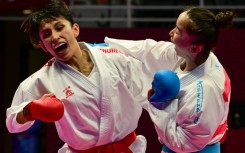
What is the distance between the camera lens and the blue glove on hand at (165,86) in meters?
2.73

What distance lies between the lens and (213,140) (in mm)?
2893

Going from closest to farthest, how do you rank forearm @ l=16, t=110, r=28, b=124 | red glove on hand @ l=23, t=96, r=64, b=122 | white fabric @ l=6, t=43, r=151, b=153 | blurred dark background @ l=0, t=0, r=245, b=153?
red glove on hand @ l=23, t=96, r=64, b=122, forearm @ l=16, t=110, r=28, b=124, white fabric @ l=6, t=43, r=151, b=153, blurred dark background @ l=0, t=0, r=245, b=153

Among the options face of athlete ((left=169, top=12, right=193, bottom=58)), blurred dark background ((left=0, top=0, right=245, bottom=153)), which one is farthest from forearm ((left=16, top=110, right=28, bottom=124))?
blurred dark background ((left=0, top=0, right=245, bottom=153))

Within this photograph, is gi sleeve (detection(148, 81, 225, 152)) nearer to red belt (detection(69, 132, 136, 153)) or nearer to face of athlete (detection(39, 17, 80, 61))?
red belt (detection(69, 132, 136, 153))

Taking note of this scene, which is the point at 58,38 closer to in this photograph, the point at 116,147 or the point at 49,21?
the point at 49,21

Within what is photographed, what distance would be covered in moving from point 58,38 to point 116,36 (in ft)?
8.93

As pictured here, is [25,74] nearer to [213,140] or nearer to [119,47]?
[119,47]

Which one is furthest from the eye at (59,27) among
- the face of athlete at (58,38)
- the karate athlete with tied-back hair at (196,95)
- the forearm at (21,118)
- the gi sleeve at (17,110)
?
the karate athlete with tied-back hair at (196,95)

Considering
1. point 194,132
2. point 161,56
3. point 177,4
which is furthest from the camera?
point 177,4

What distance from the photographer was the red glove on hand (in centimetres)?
270

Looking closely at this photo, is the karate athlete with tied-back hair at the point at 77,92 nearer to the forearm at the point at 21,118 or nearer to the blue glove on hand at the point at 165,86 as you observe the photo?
the forearm at the point at 21,118

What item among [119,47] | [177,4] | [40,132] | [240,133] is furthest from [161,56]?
[40,132]

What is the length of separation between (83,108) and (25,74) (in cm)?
564

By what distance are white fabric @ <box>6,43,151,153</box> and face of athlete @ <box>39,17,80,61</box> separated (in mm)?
86
